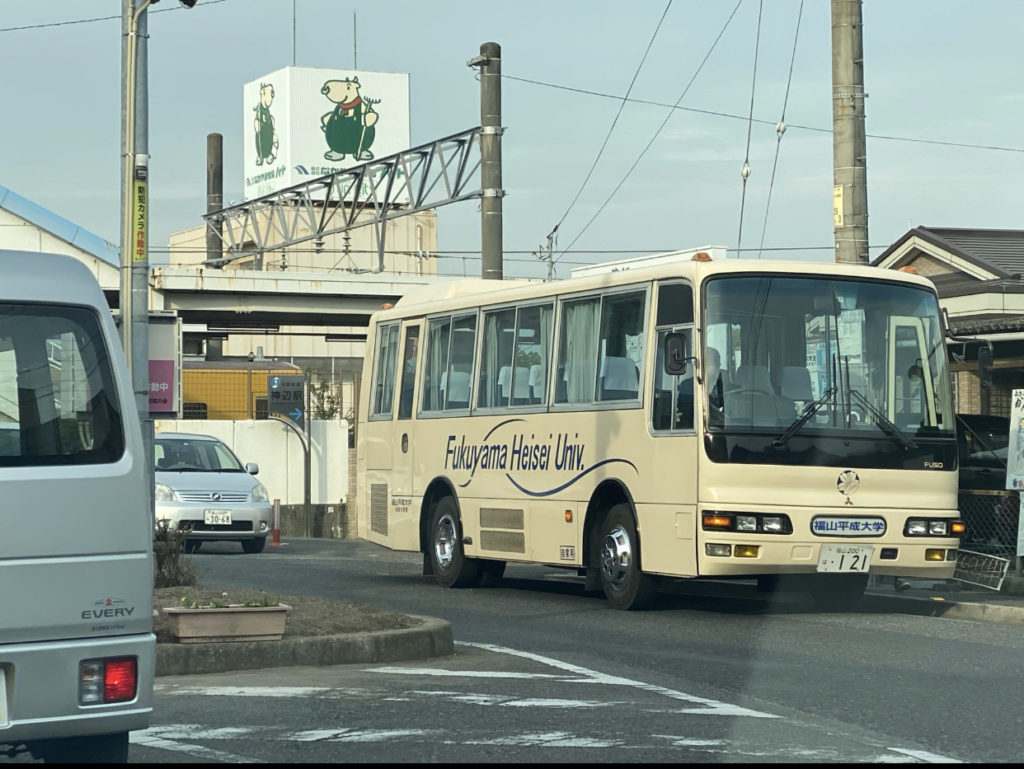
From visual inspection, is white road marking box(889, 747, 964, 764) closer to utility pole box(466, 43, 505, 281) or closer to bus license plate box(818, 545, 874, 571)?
bus license plate box(818, 545, 874, 571)

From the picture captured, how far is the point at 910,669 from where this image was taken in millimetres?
10625

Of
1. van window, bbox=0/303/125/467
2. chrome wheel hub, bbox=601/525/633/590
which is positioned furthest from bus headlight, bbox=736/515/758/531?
van window, bbox=0/303/125/467

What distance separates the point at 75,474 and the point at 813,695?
4.76 meters

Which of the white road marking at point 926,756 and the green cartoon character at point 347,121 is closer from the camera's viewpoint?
the white road marking at point 926,756

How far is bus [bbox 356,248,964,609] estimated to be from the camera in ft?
45.5

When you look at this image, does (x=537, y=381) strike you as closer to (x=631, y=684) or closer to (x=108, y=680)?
(x=631, y=684)

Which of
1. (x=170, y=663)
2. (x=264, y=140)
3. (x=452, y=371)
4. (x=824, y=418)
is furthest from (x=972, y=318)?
(x=264, y=140)

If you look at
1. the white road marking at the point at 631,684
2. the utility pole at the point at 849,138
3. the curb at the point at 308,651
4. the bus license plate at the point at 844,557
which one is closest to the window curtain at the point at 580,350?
the bus license plate at the point at 844,557

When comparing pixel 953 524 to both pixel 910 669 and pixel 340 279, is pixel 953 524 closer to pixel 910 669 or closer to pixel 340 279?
pixel 910 669

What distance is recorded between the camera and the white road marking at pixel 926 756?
7.16 metres

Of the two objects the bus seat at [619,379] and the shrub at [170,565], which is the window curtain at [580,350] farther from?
the shrub at [170,565]

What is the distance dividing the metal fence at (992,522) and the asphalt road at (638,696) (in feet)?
8.10

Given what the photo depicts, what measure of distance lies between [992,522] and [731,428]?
473 cm

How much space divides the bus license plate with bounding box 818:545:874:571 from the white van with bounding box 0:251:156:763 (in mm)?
8384
